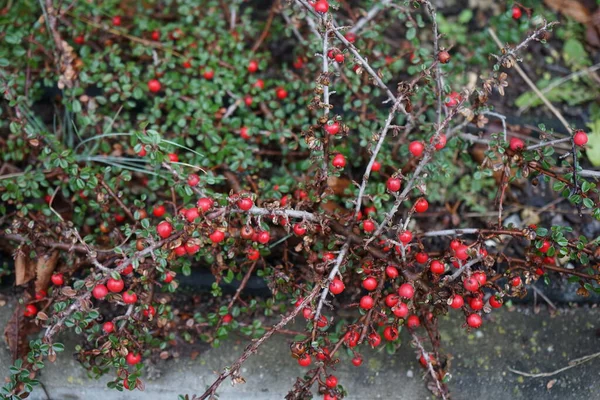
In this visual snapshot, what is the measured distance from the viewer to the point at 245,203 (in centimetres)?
203

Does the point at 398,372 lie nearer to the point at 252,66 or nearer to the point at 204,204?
the point at 204,204

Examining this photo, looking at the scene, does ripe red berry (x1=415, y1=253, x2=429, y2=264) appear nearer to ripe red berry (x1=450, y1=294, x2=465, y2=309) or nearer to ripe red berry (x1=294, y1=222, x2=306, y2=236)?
ripe red berry (x1=450, y1=294, x2=465, y2=309)

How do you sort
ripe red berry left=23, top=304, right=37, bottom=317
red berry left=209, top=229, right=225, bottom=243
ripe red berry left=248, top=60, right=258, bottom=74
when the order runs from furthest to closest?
1. ripe red berry left=248, top=60, right=258, bottom=74
2. ripe red berry left=23, top=304, right=37, bottom=317
3. red berry left=209, top=229, right=225, bottom=243

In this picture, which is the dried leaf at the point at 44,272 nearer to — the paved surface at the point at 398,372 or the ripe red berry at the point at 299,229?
the paved surface at the point at 398,372

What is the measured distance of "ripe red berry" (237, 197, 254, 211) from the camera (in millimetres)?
2035

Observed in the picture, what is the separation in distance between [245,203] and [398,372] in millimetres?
1036

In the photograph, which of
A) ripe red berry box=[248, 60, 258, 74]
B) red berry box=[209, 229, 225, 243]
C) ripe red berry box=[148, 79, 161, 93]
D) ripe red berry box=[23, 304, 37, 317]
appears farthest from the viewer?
ripe red berry box=[248, 60, 258, 74]

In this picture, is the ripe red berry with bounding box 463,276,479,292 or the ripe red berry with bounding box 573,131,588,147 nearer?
the ripe red berry with bounding box 463,276,479,292

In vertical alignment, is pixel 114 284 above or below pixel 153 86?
below

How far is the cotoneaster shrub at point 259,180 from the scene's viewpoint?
2.12 metres

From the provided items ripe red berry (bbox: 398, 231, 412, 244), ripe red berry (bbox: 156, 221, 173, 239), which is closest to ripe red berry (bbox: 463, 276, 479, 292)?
ripe red berry (bbox: 398, 231, 412, 244)

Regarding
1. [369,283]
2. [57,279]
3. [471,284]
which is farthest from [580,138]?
[57,279]

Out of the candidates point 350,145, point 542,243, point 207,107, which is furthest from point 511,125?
point 207,107

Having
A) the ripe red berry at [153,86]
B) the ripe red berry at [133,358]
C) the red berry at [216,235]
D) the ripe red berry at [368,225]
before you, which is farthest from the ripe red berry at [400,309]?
the ripe red berry at [153,86]
